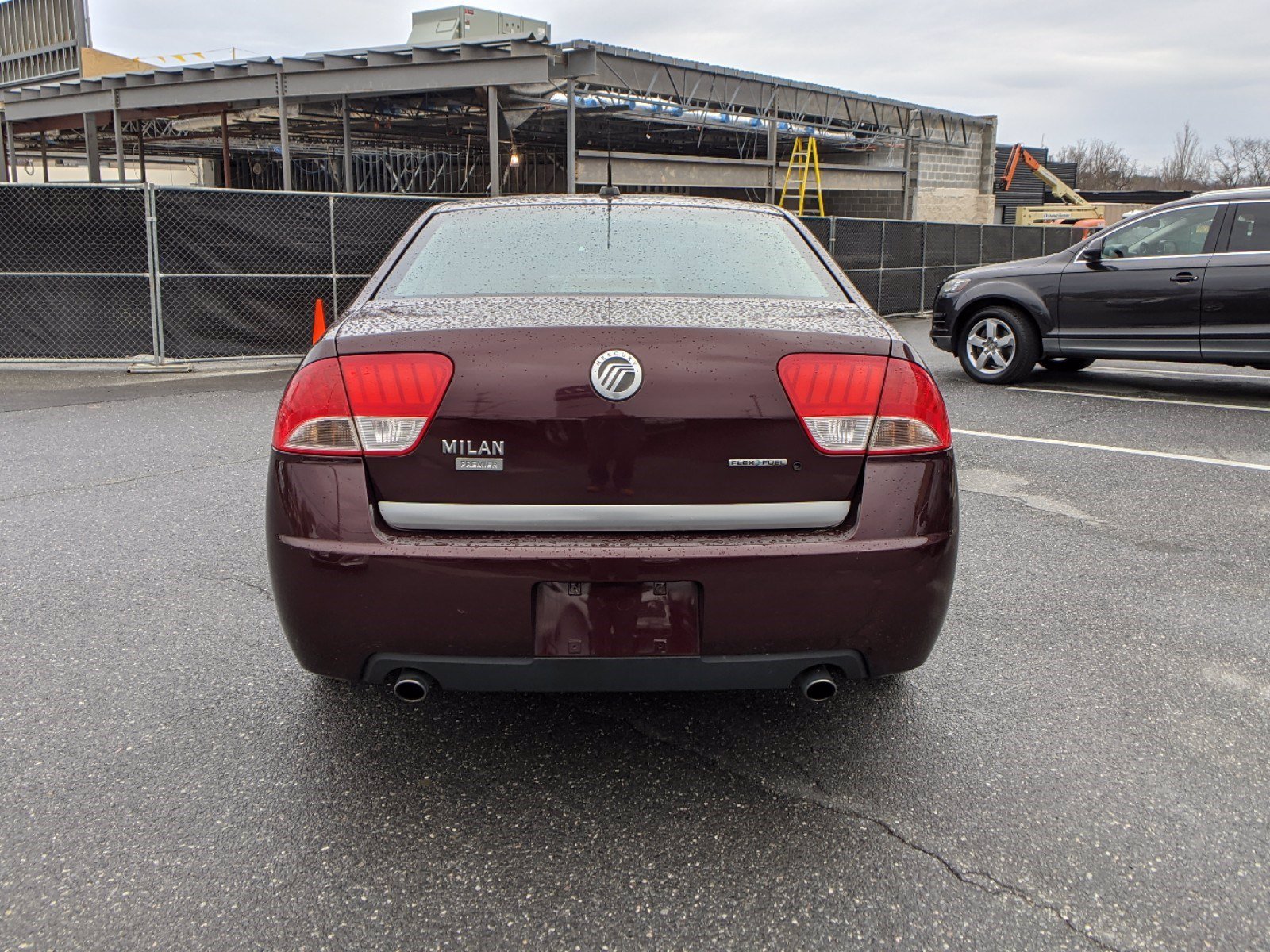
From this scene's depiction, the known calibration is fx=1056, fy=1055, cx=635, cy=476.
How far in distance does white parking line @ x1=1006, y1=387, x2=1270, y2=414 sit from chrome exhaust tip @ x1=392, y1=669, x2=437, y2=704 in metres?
8.30

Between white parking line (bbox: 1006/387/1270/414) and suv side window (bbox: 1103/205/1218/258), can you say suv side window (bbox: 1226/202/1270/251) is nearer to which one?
suv side window (bbox: 1103/205/1218/258)

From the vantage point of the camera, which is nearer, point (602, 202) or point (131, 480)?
point (602, 202)

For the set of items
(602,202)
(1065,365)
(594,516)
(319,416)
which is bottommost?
(1065,365)

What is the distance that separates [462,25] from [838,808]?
2286 centimetres

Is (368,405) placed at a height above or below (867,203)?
below

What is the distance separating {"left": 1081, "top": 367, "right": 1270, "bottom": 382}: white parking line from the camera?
10.9 meters

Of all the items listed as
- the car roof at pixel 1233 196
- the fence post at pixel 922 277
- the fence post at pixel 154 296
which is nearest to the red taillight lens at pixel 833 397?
the car roof at pixel 1233 196

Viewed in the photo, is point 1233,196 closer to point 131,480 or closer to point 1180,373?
point 1180,373

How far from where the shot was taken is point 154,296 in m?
11.1

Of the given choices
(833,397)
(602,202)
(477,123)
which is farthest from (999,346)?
(477,123)

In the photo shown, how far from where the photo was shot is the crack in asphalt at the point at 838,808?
2.25m

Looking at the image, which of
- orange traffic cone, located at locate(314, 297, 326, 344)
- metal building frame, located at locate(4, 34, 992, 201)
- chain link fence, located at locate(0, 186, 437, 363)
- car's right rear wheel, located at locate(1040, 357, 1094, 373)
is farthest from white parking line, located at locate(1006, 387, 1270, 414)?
metal building frame, located at locate(4, 34, 992, 201)

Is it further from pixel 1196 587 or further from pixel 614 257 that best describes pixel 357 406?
pixel 1196 587

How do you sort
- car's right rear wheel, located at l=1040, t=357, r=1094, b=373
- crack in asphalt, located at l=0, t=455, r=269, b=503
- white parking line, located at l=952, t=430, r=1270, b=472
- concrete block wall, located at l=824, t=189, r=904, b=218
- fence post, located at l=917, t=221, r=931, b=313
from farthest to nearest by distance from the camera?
1. concrete block wall, located at l=824, t=189, r=904, b=218
2. fence post, located at l=917, t=221, r=931, b=313
3. car's right rear wheel, located at l=1040, t=357, r=1094, b=373
4. white parking line, located at l=952, t=430, r=1270, b=472
5. crack in asphalt, located at l=0, t=455, r=269, b=503
